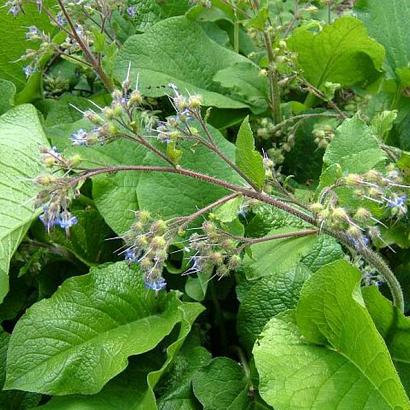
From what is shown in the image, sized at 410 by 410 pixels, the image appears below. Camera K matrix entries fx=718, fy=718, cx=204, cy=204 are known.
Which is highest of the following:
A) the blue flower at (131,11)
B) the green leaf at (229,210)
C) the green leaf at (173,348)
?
the blue flower at (131,11)

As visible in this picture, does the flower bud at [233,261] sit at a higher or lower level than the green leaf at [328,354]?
higher

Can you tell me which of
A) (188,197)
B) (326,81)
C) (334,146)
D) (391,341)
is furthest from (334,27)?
(391,341)

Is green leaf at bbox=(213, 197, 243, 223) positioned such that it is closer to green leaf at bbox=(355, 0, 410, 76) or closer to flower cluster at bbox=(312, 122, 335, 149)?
flower cluster at bbox=(312, 122, 335, 149)

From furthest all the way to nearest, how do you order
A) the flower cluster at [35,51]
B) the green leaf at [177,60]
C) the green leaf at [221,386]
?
the green leaf at [177,60] < the flower cluster at [35,51] < the green leaf at [221,386]

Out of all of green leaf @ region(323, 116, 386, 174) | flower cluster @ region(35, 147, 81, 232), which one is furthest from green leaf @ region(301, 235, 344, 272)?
flower cluster @ region(35, 147, 81, 232)

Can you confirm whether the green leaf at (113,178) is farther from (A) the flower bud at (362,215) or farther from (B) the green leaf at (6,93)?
(A) the flower bud at (362,215)

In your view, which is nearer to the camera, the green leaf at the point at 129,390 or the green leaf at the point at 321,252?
the green leaf at the point at 129,390

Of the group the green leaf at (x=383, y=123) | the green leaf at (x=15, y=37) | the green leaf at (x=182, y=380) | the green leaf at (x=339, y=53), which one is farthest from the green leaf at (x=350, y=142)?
the green leaf at (x=15, y=37)

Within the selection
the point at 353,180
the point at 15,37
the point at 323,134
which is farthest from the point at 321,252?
the point at 15,37
